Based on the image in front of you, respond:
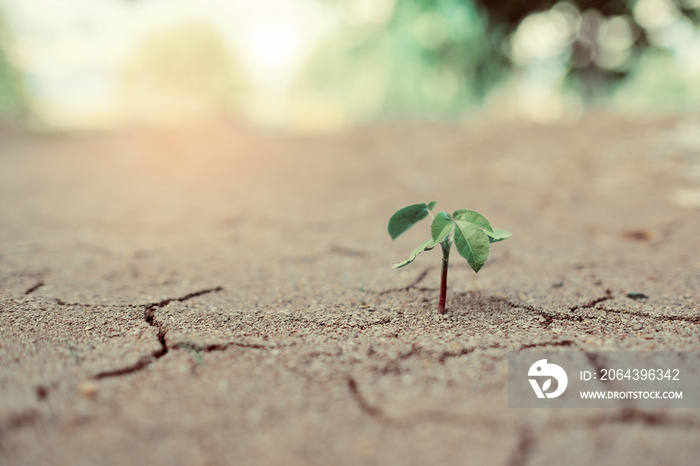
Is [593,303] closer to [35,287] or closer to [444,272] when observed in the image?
[444,272]

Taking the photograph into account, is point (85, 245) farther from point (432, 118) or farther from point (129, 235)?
point (432, 118)

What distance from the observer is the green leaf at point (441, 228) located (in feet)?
2.88

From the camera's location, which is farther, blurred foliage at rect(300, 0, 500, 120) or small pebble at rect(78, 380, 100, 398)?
blurred foliage at rect(300, 0, 500, 120)

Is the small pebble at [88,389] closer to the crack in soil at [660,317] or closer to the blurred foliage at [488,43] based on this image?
the crack in soil at [660,317]

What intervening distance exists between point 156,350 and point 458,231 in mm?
595

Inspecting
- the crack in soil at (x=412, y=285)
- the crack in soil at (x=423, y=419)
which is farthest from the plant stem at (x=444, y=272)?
the crack in soil at (x=423, y=419)

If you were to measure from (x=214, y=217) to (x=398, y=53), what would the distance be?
460 cm

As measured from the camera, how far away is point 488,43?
4973 millimetres

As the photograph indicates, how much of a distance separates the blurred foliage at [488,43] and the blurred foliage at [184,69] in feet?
14.7

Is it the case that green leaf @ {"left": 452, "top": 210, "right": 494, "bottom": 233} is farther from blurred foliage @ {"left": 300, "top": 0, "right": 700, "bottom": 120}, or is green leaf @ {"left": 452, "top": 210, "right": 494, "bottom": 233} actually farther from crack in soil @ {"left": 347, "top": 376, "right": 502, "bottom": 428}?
blurred foliage @ {"left": 300, "top": 0, "right": 700, "bottom": 120}

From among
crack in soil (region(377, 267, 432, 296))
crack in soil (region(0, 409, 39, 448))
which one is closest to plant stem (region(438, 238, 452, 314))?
crack in soil (region(377, 267, 432, 296))

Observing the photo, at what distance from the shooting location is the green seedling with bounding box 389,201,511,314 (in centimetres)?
86

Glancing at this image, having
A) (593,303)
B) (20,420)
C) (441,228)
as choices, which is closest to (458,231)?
(441,228)

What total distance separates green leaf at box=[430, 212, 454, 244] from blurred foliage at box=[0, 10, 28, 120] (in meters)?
Answer: 5.91
